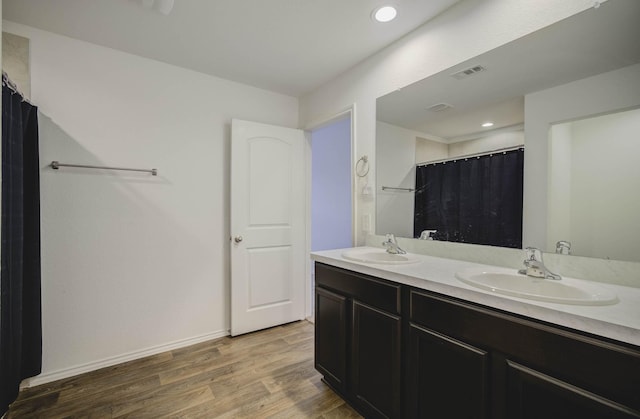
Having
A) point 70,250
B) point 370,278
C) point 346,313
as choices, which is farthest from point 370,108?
point 70,250

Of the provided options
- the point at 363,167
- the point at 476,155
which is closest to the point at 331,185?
the point at 363,167

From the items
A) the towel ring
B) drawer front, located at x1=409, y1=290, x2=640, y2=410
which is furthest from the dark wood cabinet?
the towel ring

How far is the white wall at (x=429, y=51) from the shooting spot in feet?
4.45

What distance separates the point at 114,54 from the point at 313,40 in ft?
5.02

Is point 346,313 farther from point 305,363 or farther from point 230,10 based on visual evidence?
point 230,10

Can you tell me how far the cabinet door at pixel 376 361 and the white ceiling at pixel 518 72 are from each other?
46.4 inches

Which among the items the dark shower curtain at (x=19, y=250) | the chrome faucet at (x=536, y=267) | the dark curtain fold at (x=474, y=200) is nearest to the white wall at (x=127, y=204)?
the dark shower curtain at (x=19, y=250)

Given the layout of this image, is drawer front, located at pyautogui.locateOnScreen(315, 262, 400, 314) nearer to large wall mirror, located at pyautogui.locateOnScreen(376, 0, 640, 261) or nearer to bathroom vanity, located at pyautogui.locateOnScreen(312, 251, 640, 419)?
bathroom vanity, located at pyautogui.locateOnScreen(312, 251, 640, 419)

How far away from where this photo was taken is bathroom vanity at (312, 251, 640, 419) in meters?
0.81

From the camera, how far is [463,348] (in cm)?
110

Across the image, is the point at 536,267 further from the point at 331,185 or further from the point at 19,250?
the point at 331,185

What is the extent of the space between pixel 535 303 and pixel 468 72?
1.33m

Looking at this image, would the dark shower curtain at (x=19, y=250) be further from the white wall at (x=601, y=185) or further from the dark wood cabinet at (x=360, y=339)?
the white wall at (x=601, y=185)

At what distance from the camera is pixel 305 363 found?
215 cm
